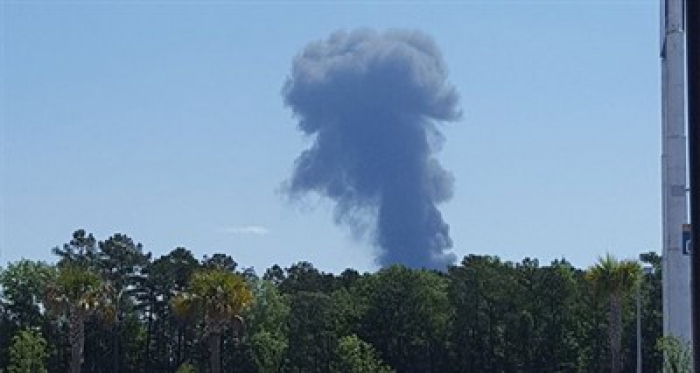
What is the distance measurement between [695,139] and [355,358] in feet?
218

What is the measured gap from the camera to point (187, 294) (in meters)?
61.6

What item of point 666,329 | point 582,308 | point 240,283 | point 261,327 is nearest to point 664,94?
point 666,329

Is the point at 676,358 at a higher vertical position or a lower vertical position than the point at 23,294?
lower

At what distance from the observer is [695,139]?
6.50 metres

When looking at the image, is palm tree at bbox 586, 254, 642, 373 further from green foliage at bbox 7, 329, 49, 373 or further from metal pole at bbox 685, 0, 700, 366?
metal pole at bbox 685, 0, 700, 366

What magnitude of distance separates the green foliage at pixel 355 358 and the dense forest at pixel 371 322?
7056 millimetres

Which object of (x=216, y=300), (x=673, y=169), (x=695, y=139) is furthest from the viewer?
(x=216, y=300)

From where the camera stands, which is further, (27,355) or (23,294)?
(23,294)

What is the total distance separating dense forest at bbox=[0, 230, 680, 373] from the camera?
83.4m

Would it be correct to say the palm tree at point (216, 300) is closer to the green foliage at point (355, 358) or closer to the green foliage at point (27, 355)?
the green foliage at point (27, 355)

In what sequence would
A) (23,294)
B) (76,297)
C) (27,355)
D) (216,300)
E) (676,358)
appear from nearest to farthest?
(676,358), (76,297), (216,300), (27,355), (23,294)

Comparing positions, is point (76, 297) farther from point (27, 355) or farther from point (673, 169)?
point (673, 169)

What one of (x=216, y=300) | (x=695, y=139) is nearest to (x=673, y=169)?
(x=216, y=300)

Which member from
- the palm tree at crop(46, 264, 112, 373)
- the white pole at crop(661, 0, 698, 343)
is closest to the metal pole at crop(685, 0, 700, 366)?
the white pole at crop(661, 0, 698, 343)
